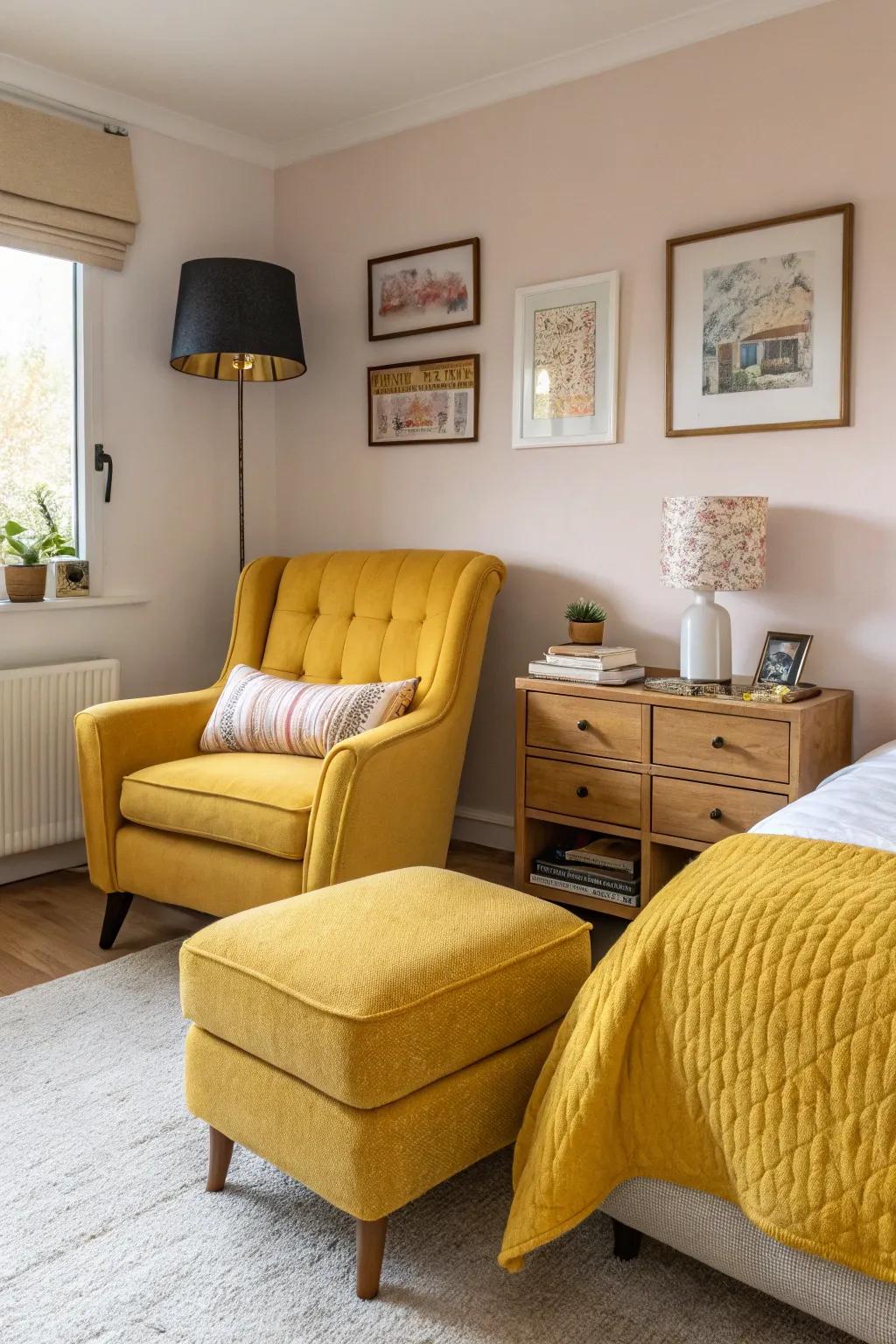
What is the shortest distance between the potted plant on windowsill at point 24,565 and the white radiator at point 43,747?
233 millimetres

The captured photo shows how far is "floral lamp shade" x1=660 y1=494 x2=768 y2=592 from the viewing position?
266 centimetres

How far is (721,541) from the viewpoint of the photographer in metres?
2.66

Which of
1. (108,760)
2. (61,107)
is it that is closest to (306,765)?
(108,760)

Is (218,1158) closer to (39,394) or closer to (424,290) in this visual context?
(39,394)

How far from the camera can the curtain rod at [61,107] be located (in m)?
3.21

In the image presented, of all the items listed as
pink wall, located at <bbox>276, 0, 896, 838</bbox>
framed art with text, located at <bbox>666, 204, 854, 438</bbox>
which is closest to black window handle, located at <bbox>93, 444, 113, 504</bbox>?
pink wall, located at <bbox>276, 0, 896, 838</bbox>

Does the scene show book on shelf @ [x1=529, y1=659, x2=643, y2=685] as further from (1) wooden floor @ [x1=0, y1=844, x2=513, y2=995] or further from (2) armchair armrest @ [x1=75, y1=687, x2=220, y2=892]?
(2) armchair armrest @ [x1=75, y1=687, x2=220, y2=892]

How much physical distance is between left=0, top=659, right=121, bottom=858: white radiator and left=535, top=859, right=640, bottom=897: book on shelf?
147 cm

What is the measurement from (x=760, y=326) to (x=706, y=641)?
0.86 meters

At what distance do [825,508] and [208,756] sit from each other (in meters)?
1.76

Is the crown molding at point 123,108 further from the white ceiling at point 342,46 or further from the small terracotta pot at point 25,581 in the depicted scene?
the small terracotta pot at point 25,581

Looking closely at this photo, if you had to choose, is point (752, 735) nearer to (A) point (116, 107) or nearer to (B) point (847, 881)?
(B) point (847, 881)

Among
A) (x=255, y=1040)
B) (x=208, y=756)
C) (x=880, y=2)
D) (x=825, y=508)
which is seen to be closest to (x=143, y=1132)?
(x=255, y=1040)

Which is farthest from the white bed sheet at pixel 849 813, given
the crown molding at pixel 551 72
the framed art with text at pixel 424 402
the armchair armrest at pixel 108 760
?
the crown molding at pixel 551 72
